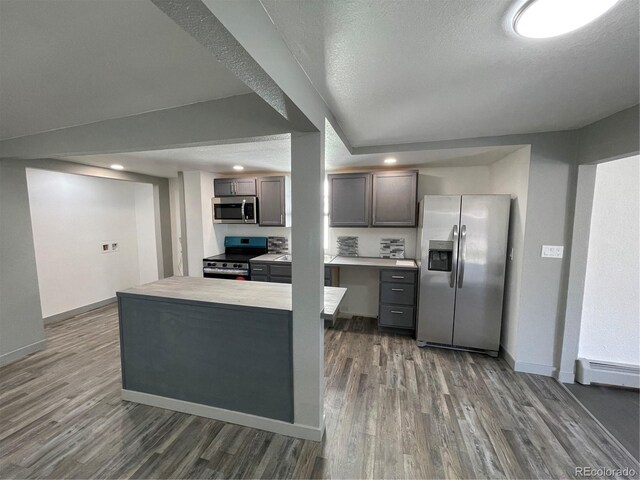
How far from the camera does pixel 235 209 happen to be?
12.9 ft

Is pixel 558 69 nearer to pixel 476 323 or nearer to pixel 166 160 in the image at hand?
pixel 476 323

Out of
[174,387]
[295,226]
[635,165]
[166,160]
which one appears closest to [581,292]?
[635,165]

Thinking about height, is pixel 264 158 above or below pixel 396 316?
above

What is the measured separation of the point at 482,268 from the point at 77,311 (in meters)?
5.63

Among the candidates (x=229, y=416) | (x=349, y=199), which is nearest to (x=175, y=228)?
(x=349, y=199)

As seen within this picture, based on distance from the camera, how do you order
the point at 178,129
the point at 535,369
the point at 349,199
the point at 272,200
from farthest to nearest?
the point at 272,200, the point at 349,199, the point at 535,369, the point at 178,129

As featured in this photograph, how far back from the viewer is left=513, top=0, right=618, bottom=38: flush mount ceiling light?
0.89 meters

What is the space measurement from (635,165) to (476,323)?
197cm

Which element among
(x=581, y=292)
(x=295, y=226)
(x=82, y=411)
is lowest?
(x=82, y=411)

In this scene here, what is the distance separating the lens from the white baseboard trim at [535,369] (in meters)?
2.50

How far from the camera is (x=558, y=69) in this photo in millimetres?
1331

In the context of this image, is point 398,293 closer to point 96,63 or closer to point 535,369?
point 535,369

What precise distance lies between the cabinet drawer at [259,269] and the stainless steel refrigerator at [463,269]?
2057 mm

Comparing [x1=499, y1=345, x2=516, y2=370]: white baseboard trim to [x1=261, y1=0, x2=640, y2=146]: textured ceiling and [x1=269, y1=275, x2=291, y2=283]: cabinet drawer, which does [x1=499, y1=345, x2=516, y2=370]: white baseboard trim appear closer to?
[x1=261, y1=0, x2=640, y2=146]: textured ceiling
